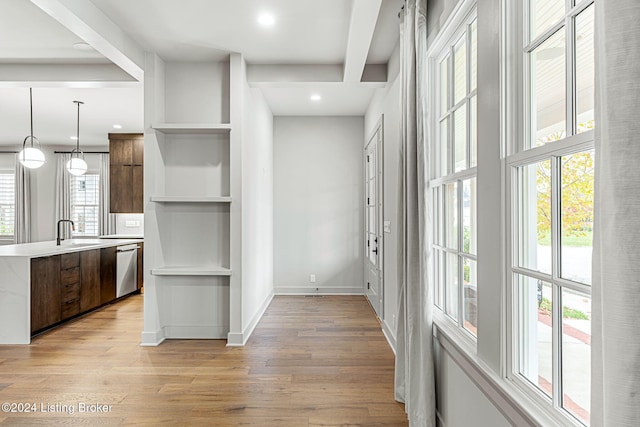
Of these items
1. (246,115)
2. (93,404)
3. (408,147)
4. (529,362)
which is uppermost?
(246,115)

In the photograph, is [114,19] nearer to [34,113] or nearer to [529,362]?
[529,362]

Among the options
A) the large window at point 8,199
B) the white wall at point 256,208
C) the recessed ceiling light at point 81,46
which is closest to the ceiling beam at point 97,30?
the recessed ceiling light at point 81,46

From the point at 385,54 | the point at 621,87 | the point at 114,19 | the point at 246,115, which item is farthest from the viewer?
the point at 246,115

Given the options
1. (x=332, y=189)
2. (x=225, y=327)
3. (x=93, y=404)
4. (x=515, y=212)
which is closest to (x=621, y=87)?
(x=515, y=212)

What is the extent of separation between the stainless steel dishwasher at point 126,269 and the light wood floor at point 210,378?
131cm

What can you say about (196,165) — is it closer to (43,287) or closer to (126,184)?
(43,287)

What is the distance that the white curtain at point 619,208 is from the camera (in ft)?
2.23

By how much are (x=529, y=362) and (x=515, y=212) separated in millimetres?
555

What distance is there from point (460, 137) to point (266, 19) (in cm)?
193

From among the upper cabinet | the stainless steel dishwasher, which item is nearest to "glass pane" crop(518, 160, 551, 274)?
the stainless steel dishwasher

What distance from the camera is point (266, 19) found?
3.04 metres

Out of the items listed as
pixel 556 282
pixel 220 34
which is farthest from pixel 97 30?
pixel 556 282

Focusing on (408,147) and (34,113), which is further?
(34,113)

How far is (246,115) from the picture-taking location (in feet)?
13.2
